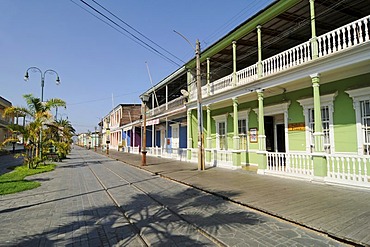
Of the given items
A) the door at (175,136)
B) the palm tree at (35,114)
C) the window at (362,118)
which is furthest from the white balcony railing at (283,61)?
the palm tree at (35,114)

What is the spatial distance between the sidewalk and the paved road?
0.28 meters

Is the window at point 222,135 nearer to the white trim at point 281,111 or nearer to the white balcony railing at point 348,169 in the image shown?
the white trim at point 281,111

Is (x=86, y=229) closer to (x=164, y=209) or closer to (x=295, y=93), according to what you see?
(x=164, y=209)

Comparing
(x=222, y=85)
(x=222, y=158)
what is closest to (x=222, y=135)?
(x=222, y=158)

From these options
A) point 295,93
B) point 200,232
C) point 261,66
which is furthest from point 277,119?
point 200,232

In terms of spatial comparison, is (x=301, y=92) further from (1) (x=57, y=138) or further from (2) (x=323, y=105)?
(1) (x=57, y=138)

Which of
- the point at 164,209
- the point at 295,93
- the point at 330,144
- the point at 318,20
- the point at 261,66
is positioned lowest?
the point at 164,209

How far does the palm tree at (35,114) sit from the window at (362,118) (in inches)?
638

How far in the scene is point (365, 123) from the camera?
27.3ft

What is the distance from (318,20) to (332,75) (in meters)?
2.73

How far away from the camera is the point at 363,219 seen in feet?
14.5

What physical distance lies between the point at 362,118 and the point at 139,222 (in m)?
8.30

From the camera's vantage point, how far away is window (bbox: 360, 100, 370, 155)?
27.1 feet

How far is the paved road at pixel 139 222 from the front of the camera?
3834 mm
